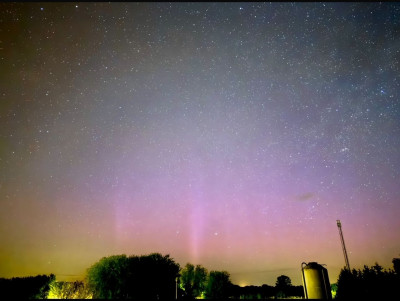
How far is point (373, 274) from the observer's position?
19.2m

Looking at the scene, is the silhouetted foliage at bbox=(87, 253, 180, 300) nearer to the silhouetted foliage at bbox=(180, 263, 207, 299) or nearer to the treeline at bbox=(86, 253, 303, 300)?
the treeline at bbox=(86, 253, 303, 300)

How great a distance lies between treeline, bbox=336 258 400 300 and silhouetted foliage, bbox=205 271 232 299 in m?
24.9

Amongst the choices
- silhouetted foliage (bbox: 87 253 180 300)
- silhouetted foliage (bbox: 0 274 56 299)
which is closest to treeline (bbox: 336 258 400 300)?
silhouetted foliage (bbox: 87 253 180 300)

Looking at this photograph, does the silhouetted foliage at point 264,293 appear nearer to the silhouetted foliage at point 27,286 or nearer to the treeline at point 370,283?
the treeline at point 370,283

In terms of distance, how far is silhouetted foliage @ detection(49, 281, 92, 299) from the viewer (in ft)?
95.5

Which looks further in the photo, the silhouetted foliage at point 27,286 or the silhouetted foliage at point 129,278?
the silhouetted foliage at point 129,278

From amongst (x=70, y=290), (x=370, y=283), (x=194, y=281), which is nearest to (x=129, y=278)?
(x=70, y=290)

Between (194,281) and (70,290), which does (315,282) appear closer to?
(70,290)

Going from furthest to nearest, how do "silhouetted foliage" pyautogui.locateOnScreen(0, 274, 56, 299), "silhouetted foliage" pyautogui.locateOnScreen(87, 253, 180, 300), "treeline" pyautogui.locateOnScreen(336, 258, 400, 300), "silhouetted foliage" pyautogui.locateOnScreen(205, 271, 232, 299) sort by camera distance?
"silhouetted foliage" pyautogui.locateOnScreen(205, 271, 232, 299) < "silhouetted foliage" pyautogui.locateOnScreen(87, 253, 180, 300) < "silhouetted foliage" pyautogui.locateOnScreen(0, 274, 56, 299) < "treeline" pyautogui.locateOnScreen(336, 258, 400, 300)

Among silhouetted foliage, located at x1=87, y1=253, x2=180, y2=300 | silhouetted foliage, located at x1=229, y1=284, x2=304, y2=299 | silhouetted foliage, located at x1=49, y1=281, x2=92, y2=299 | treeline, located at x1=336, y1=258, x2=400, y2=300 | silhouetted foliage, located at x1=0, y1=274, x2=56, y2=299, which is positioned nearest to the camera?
treeline, located at x1=336, y1=258, x2=400, y2=300

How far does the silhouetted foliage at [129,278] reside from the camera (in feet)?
99.9

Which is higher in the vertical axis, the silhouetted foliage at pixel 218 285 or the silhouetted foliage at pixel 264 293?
the silhouetted foliage at pixel 218 285

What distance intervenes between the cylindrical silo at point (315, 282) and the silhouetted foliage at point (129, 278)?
18.9 m

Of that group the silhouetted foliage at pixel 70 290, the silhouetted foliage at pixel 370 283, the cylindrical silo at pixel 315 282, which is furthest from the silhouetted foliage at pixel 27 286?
the silhouetted foliage at pixel 370 283
